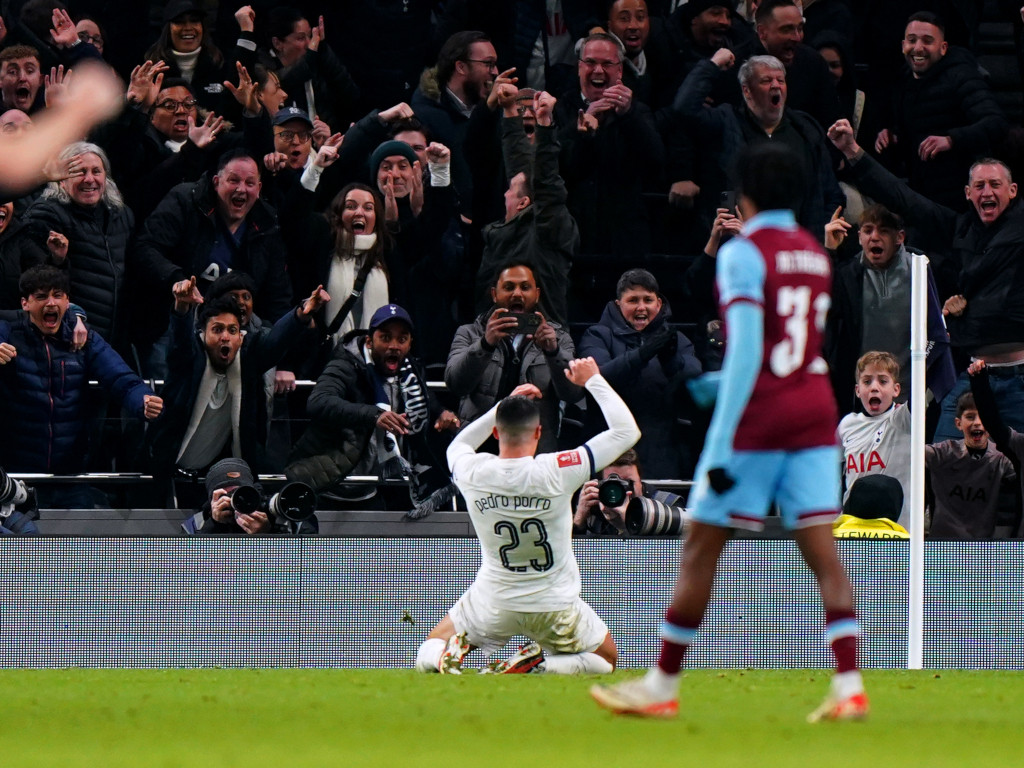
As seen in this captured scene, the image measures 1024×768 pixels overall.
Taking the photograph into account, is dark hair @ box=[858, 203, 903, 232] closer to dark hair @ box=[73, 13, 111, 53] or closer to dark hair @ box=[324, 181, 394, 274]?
dark hair @ box=[324, 181, 394, 274]

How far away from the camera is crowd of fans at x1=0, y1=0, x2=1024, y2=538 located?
1169cm

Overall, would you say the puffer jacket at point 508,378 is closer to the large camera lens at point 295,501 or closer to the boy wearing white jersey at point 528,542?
the large camera lens at point 295,501

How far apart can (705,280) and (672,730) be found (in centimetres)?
707

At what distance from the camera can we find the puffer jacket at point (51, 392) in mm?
11375

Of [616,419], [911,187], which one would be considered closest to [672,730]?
[616,419]

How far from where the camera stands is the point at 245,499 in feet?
36.1

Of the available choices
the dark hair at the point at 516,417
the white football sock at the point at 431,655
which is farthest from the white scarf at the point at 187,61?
the white football sock at the point at 431,655

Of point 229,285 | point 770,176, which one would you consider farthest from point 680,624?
point 229,285

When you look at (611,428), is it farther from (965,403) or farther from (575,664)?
(965,403)

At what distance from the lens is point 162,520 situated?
11.7 meters

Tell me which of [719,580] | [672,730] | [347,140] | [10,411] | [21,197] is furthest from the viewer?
[347,140]

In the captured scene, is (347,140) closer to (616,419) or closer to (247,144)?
(247,144)

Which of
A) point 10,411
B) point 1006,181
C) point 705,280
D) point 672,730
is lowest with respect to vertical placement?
point 672,730

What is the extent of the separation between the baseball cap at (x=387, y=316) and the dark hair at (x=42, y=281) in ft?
6.63
